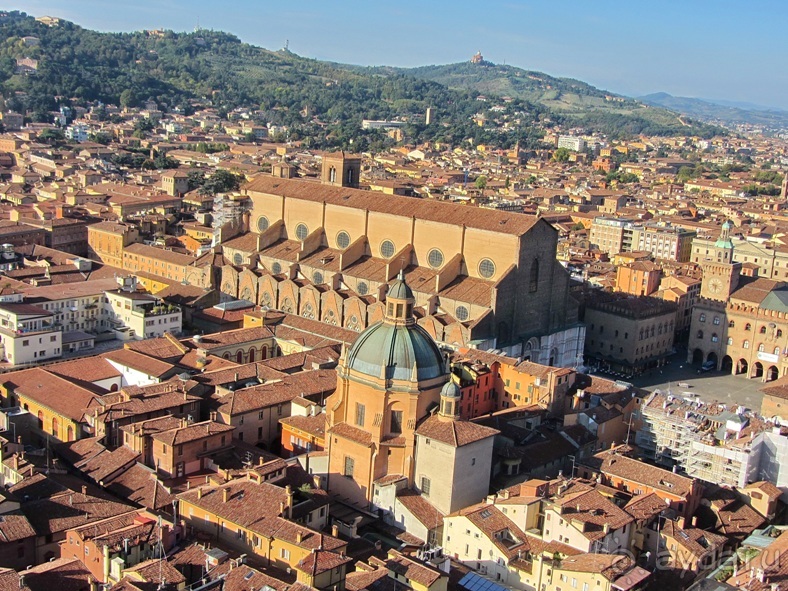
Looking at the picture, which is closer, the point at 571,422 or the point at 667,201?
the point at 571,422

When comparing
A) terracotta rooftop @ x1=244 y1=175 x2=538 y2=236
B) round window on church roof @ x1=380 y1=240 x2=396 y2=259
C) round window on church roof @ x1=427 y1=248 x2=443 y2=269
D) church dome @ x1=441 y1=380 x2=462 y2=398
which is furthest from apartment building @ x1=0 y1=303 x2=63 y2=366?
church dome @ x1=441 y1=380 x2=462 y2=398

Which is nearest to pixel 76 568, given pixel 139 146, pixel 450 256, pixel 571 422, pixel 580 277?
pixel 571 422

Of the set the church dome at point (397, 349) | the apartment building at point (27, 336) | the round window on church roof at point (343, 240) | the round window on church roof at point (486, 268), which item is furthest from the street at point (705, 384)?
the apartment building at point (27, 336)

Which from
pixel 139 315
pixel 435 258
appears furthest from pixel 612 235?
pixel 139 315

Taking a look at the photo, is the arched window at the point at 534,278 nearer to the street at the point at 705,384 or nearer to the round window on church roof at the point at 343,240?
the street at the point at 705,384

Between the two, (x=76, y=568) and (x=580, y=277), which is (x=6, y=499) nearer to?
(x=76, y=568)

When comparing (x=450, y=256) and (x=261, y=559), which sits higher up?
(x=450, y=256)

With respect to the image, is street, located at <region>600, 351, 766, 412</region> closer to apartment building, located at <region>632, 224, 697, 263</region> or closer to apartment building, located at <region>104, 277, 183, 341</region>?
apartment building, located at <region>632, 224, 697, 263</region>
